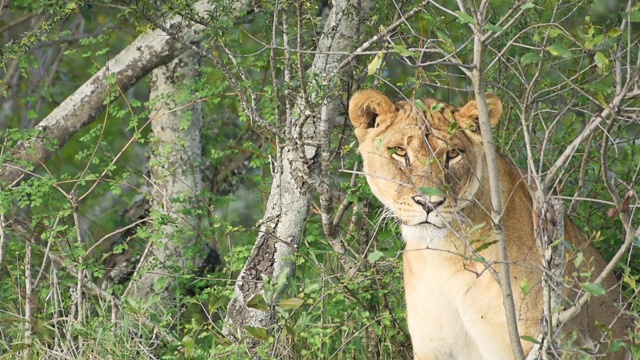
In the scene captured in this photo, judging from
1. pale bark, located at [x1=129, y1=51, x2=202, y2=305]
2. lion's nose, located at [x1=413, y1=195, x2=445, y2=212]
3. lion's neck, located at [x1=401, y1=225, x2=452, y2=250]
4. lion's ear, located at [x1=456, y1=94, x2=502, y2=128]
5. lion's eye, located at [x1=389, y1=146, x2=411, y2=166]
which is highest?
lion's ear, located at [x1=456, y1=94, x2=502, y2=128]

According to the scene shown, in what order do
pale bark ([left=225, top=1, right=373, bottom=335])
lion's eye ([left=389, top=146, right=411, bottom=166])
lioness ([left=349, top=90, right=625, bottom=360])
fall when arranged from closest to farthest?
lioness ([left=349, top=90, right=625, bottom=360]) < lion's eye ([left=389, top=146, right=411, bottom=166]) < pale bark ([left=225, top=1, right=373, bottom=335])

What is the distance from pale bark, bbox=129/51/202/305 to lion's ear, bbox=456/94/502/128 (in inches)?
78.9

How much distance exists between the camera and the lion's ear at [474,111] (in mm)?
4914

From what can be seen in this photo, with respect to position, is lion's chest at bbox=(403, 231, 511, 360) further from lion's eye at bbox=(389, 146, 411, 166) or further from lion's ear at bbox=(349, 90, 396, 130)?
lion's ear at bbox=(349, 90, 396, 130)

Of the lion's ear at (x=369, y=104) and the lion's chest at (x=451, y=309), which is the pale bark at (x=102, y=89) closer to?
the lion's ear at (x=369, y=104)

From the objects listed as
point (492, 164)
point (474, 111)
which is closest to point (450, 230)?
point (474, 111)

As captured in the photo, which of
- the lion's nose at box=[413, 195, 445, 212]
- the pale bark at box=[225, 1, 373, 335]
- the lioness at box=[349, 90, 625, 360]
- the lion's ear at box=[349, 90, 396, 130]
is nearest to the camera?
the lion's nose at box=[413, 195, 445, 212]

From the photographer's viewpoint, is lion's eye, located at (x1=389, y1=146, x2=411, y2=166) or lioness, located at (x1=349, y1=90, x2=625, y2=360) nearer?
lioness, located at (x1=349, y1=90, x2=625, y2=360)

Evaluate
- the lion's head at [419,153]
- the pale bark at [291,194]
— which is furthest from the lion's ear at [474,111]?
the pale bark at [291,194]

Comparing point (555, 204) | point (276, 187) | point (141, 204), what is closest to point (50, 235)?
point (276, 187)

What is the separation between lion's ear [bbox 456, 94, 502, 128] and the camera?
491 centimetres

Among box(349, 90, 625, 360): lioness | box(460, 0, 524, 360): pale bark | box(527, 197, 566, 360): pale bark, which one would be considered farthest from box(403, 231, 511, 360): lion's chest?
box(527, 197, 566, 360): pale bark

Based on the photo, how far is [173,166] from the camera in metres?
7.13

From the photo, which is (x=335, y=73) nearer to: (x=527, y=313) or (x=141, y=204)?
(x=527, y=313)
